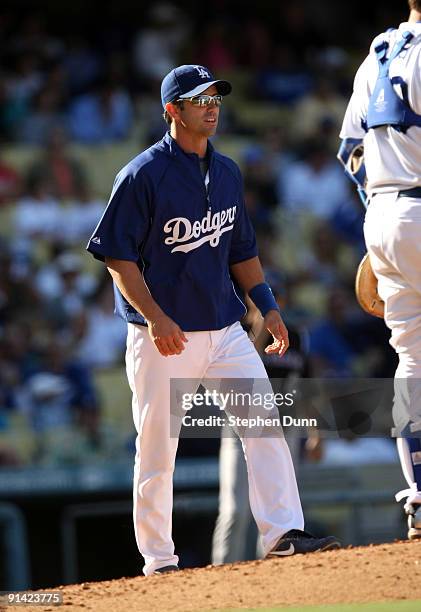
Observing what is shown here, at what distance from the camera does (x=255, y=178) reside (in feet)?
41.6

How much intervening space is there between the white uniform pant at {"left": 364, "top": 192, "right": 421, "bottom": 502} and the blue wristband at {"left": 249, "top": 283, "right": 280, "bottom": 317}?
1.54 ft

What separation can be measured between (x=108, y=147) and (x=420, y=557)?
28.8 ft

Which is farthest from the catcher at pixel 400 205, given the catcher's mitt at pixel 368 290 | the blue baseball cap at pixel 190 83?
the blue baseball cap at pixel 190 83

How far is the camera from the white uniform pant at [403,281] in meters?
5.12

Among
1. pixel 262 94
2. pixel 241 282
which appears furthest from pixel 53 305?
pixel 241 282

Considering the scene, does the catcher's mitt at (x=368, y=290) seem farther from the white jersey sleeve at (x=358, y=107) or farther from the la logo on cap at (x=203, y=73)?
the la logo on cap at (x=203, y=73)

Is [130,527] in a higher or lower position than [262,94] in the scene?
lower

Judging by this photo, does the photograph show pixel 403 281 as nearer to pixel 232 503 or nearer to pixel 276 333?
pixel 276 333

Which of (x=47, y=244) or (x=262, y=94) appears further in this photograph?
(x=262, y=94)

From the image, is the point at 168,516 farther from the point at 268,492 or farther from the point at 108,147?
the point at 108,147

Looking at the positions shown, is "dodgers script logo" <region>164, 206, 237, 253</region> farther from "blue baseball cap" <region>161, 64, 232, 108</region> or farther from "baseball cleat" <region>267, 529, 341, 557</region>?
"baseball cleat" <region>267, 529, 341, 557</region>

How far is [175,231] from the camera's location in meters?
5.12

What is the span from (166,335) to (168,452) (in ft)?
1.77

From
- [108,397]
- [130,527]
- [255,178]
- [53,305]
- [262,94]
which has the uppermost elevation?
[262,94]
